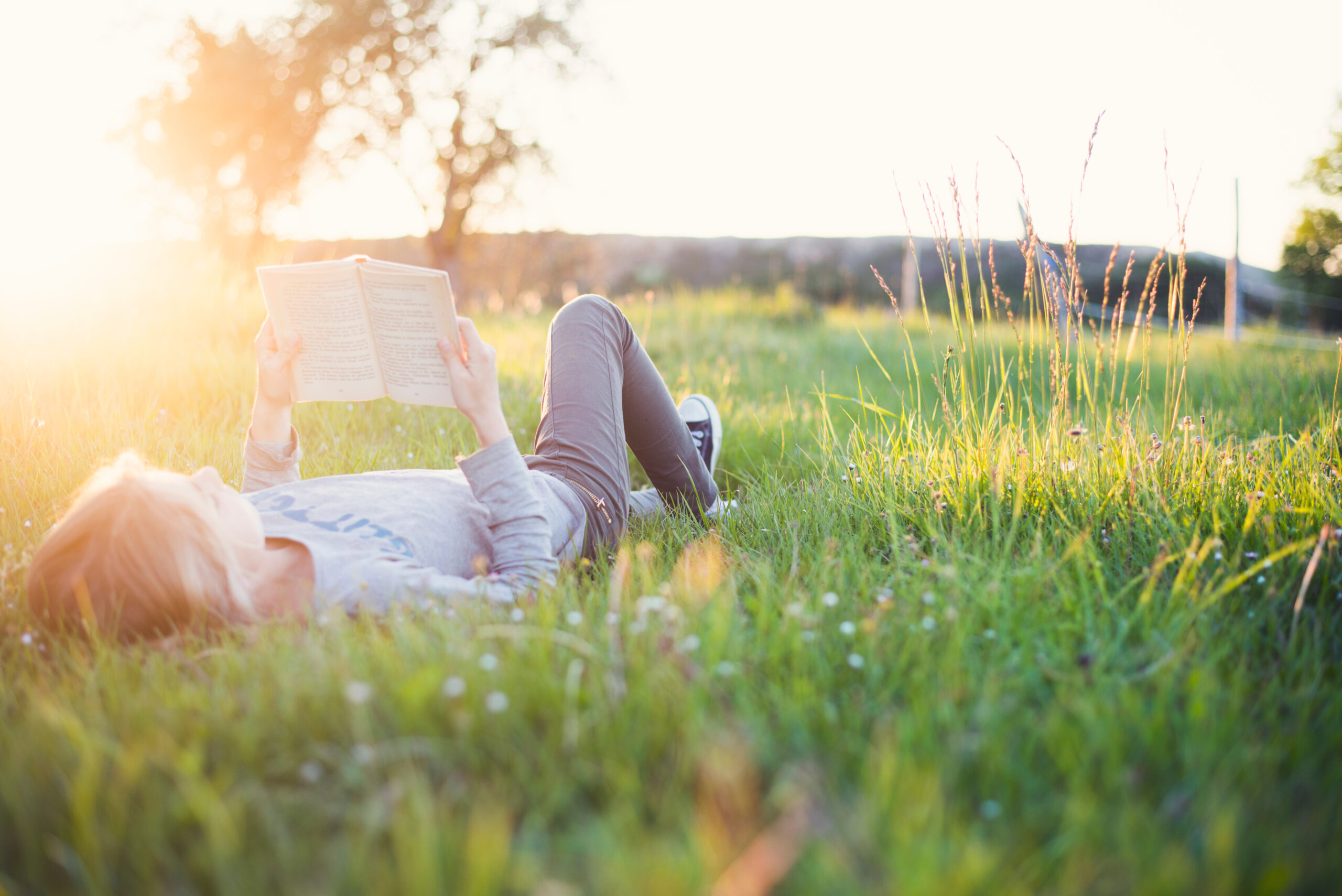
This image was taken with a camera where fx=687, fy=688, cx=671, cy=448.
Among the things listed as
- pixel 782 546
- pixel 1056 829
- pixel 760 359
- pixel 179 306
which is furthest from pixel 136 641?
pixel 760 359

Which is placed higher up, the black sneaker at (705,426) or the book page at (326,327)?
the book page at (326,327)

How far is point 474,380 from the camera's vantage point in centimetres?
201

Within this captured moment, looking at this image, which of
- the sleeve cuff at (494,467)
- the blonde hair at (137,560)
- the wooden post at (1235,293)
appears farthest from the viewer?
the wooden post at (1235,293)

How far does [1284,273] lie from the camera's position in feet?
70.8

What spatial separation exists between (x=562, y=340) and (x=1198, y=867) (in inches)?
86.9

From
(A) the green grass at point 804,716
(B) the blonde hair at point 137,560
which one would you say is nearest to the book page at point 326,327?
(B) the blonde hair at point 137,560

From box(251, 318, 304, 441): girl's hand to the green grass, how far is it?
73 cm

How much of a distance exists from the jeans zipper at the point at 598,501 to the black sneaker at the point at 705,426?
91cm

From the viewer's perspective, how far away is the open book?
1.94 meters

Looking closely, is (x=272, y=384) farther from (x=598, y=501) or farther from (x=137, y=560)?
(x=598, y=501)

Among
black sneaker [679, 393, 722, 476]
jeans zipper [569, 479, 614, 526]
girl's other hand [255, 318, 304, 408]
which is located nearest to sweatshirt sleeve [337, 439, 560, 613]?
jeans zipper [569, 479, 614, 526]

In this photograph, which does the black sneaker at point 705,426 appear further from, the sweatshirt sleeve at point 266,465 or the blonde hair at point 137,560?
the blonde hair at point 137,560

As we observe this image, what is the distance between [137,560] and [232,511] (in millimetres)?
223

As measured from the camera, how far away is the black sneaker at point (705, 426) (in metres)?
3.32
